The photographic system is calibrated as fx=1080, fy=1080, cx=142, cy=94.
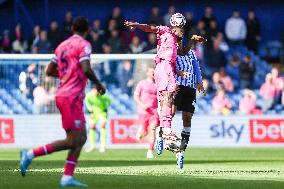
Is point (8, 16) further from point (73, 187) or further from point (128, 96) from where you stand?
point (73, 187)

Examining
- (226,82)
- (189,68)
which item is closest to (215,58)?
(226,82)

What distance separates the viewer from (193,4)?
40.8m

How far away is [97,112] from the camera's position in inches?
1178

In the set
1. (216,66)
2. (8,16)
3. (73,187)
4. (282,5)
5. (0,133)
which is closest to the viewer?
(73,187)

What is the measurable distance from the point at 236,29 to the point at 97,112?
870 cm

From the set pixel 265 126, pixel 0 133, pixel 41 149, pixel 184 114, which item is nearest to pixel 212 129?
pixel 265 126

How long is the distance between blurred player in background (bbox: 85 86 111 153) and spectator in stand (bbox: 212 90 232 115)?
4.64 m

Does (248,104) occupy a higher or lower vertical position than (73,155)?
higher

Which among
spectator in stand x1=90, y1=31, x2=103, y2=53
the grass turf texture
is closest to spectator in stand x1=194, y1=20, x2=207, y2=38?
spectator in stand x1=90, y1=31, x2=103, y2=53

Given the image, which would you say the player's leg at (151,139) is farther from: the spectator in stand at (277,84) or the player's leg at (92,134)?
the spectator in stand at (277,84)

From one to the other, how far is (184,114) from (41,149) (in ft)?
19.0

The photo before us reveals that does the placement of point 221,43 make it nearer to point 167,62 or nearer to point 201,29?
point 201,29

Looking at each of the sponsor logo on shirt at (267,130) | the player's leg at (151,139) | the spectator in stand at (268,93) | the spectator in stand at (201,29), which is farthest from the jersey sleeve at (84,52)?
the spectator in stand at (201,29)

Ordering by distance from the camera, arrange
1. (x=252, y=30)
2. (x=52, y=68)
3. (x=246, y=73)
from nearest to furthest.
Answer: (x=52, y=68), (x=246, y=73), (x=252, y=30)
